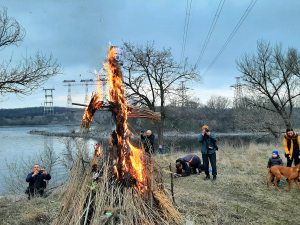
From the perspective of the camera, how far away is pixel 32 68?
5.46 m

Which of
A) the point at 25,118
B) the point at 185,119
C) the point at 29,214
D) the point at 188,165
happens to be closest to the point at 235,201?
the point at 188,165

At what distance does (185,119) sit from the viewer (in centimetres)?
1470

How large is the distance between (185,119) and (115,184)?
11906 mm

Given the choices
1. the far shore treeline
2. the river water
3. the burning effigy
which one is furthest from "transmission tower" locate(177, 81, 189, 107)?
the burning effigy

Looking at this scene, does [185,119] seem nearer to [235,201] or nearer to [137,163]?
[235,201]

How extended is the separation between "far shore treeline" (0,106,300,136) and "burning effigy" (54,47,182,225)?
0.53 meters

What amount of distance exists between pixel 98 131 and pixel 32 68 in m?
4.35

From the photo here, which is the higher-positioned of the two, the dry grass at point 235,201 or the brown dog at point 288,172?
the brown dog at point 288,172

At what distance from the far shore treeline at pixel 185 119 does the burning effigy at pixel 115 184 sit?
0.53m

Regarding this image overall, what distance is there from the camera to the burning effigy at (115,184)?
2.93 m

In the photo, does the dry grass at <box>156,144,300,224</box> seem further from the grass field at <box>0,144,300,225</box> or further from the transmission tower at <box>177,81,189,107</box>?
the transmission tower at <box>177,81,189,107</box>

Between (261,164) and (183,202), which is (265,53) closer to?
(261,164)

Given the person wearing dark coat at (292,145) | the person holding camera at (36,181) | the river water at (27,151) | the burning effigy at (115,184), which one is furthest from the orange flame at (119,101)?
the person wearing dark coat at (292,145)

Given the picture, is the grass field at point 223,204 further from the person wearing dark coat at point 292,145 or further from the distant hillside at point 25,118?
the distant hillside at point 25,118
